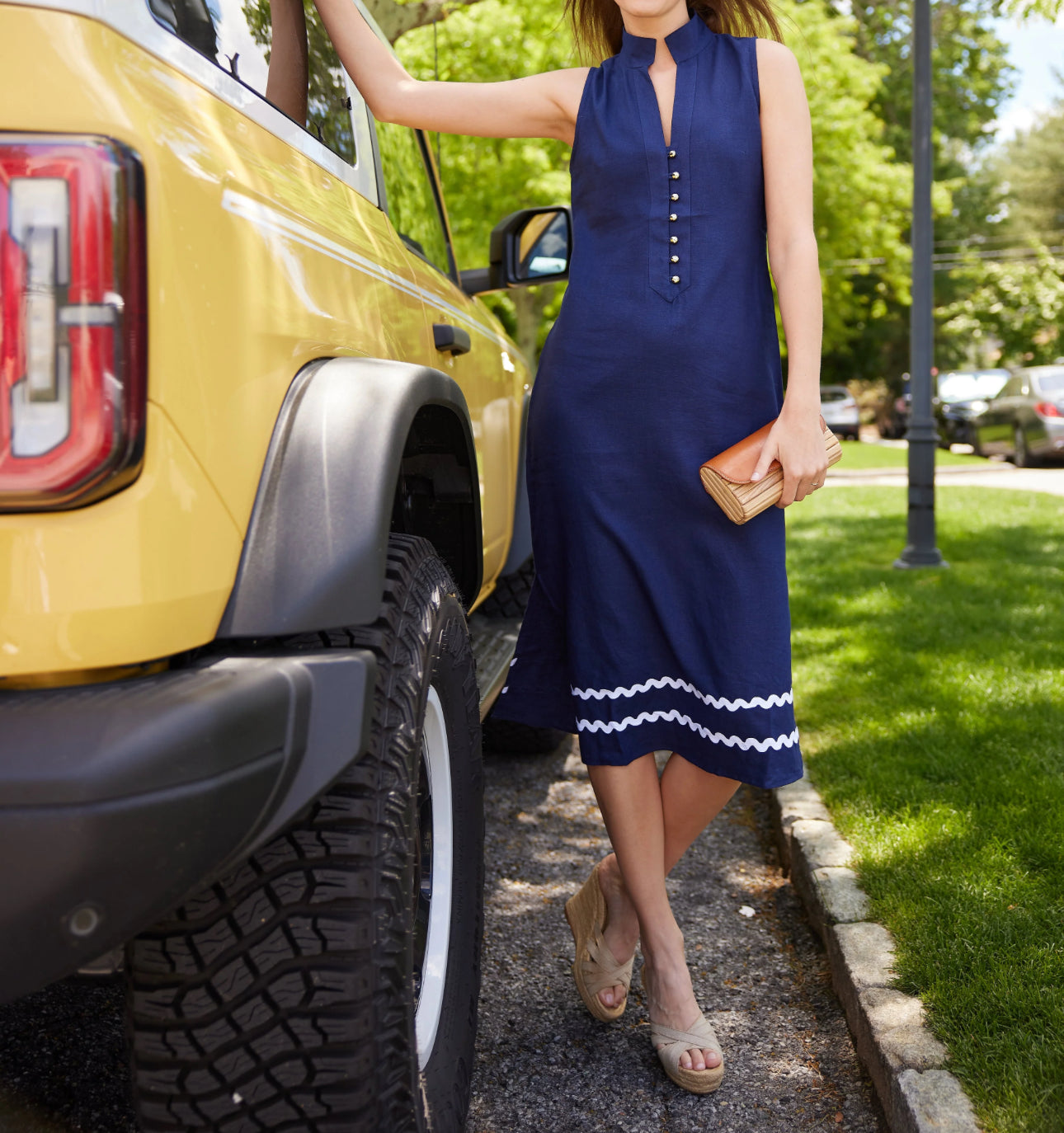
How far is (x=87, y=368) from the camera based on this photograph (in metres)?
1.14

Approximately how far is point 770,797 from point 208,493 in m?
2.76

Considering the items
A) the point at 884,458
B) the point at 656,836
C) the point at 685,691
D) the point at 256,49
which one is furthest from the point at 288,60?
the point at 884,458

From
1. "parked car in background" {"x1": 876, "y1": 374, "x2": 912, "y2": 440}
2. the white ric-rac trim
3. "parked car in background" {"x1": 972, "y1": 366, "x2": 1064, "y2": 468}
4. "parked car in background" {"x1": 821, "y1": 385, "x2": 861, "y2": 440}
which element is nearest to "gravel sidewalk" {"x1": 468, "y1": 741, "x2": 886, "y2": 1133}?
the white ric-rac trim

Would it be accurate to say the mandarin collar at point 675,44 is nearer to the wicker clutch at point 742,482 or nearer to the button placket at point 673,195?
the button placket at point 673,195

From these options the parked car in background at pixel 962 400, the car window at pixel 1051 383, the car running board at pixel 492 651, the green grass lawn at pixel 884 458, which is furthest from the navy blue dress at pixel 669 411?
the parked car in background at pixel 962 400

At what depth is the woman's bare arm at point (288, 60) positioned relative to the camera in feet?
6.01

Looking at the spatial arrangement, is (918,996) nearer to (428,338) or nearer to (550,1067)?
(550,1067)

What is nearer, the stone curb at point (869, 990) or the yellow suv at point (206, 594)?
the yellow suv at point (206, 594)

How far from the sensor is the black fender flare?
4.24 ft

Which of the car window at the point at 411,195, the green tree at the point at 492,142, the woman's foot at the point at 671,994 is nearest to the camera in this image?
the woman's foot at the point at 671,994

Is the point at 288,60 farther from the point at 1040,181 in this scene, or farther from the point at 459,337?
the point at 1040,181

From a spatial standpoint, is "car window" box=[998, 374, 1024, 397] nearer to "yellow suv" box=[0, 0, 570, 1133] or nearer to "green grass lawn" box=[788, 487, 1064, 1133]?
"green grass lawn" box=[788, 487, 1064, 1133]

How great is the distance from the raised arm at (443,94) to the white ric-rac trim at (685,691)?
40.8 inches

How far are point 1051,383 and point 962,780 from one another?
560 inches
